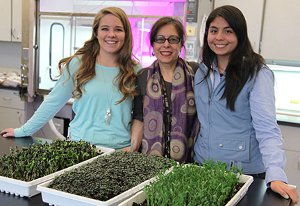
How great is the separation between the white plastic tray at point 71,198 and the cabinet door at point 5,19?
3364 millimetres

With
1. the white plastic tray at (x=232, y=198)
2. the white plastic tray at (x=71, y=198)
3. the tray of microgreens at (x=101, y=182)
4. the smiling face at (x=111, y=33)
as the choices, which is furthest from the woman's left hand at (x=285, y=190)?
the smiling face at (x=111, y=33)

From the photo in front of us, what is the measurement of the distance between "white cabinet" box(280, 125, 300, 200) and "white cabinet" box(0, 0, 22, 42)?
2.88m

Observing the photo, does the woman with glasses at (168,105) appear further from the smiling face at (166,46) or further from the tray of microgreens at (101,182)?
the tray of microgreens at (101,182)

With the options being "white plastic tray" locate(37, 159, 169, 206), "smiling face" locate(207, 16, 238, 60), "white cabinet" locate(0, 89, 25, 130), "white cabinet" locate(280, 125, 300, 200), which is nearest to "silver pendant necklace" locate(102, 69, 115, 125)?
"smiling face" locate(207, 16, 238, 60)

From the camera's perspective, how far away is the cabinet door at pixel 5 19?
4.03 meters

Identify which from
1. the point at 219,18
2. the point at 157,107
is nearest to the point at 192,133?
the point at 157,107

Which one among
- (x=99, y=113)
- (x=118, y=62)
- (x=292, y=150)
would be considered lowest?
(x=292, y=150)

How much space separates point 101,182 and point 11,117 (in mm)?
3078

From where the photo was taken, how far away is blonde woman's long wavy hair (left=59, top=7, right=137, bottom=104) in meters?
1.76

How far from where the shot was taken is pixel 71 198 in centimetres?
103

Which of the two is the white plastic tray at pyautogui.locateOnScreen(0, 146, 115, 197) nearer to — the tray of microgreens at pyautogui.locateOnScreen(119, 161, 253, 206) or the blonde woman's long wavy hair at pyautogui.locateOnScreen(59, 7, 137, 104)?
the tray of microgreens at pyautogui.locateOnScreen(119, 161, 253, 206)

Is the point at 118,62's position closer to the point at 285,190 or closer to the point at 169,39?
the point at 169,39

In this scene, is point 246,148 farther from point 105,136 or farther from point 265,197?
point 105,136

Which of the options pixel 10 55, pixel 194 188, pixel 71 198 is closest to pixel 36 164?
pixel 71 198
